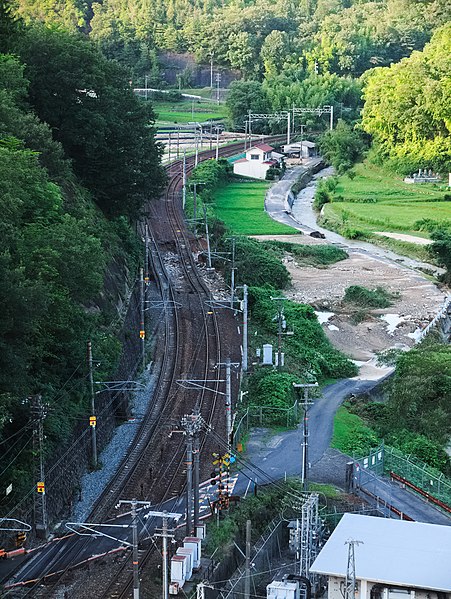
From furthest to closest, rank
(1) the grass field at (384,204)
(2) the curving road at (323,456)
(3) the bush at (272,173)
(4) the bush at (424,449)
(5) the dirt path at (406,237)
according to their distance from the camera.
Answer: (3) the bush at (272,173), (1) the grass field at (384,204), (5) the dirt path at (406,237), (4) the bush at (424,449), (2) the curving road at (323,456)

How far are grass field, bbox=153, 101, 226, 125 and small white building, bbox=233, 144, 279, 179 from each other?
715 inches

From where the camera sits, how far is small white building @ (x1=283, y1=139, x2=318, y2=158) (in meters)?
96.6

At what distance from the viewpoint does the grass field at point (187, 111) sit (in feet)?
342

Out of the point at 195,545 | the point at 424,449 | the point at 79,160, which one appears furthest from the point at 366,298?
the point at 195,545

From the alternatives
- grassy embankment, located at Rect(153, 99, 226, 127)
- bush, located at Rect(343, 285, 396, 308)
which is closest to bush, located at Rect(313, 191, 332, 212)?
bush, located at Rect(343, 285, 396, 308)

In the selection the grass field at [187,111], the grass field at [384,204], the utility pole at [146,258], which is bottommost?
the grass field at [384,204]

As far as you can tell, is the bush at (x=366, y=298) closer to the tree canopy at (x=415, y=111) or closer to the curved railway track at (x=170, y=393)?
the curved railway track at (x=170, y=393)

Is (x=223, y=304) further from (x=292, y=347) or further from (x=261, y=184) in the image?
(x=261, y=184)

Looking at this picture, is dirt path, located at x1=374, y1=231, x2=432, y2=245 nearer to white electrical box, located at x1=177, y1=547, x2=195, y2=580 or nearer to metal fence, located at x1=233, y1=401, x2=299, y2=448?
metal fence, located at x1=233, y1=401, x2=299, y2=448

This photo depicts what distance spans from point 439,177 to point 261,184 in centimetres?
1317

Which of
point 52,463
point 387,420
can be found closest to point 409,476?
point 387,420

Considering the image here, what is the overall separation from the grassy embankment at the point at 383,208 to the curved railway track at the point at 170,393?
12.6 meters

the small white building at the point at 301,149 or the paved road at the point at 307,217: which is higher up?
the small white building at the point at 301,149

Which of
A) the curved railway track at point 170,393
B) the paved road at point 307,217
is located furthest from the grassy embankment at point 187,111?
the curved railway track at point 170,393
